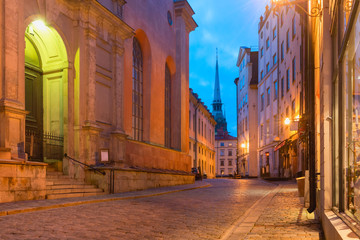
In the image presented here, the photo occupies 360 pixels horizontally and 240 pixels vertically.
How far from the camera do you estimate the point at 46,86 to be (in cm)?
1616

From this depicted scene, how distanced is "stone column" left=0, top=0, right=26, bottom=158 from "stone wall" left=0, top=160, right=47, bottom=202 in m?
0.98

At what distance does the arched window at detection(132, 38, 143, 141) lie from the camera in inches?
902

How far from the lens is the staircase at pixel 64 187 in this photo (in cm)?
1221

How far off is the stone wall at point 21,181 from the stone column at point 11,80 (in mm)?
979

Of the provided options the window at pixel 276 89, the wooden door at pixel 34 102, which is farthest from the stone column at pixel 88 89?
the window at pixel 276 89

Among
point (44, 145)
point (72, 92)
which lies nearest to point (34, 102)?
point (72, 92)

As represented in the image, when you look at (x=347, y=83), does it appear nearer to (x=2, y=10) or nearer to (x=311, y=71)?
(x=311, y=71)

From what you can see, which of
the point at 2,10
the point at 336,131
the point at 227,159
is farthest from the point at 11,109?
the point at 227,159

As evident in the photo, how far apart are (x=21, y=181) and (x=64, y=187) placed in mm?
2464

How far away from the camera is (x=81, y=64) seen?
16.0m

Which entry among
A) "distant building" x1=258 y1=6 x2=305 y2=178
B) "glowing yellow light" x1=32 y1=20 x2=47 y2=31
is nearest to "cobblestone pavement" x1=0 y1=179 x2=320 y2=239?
"glowing yellow light" x1=32 y1=20 x2=47 y2=31

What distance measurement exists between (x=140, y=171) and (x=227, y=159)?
3478 inches

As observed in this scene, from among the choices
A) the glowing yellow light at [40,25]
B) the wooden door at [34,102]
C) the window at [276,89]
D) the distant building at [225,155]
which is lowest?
the distant building at [225,155]

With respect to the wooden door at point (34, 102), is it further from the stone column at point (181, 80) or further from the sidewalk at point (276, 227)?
the stone column at point (181, 80)
